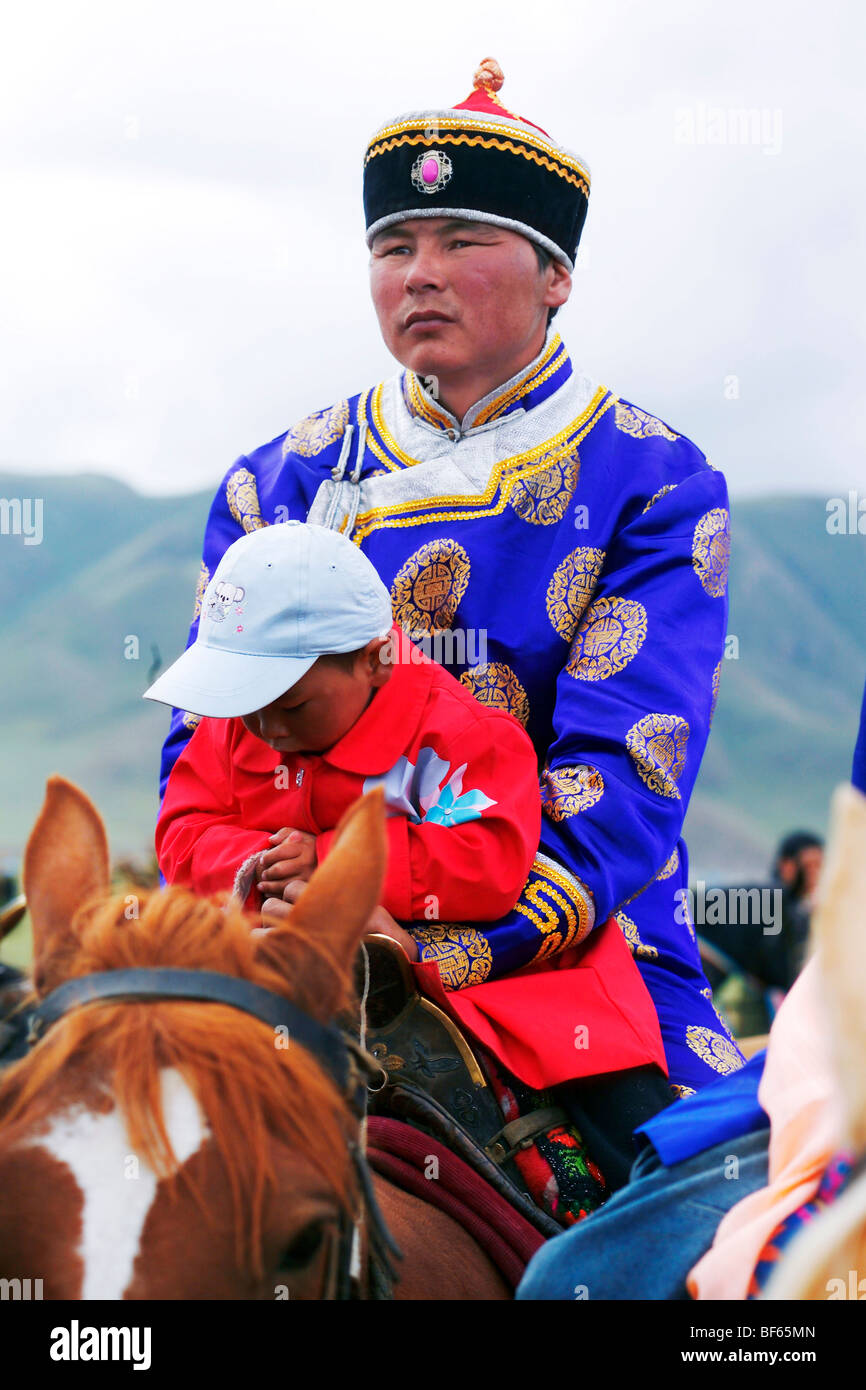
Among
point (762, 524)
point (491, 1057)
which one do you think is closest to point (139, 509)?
point (762, 524)

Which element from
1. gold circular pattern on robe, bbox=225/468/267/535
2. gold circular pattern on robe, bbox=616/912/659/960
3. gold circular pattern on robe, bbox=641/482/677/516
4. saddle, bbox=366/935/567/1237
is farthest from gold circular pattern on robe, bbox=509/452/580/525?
saddle, bbox=366/935/567/1237

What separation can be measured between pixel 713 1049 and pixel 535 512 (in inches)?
41.8

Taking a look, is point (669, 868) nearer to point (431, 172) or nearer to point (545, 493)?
point (545, 493)

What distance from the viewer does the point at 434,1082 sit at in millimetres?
2193

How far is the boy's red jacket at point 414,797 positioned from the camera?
7.15 ft

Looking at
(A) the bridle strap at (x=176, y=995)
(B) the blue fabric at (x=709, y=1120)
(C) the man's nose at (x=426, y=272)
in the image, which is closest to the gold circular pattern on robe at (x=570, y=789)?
(B) the blue fabric at (x=709, y=1120)

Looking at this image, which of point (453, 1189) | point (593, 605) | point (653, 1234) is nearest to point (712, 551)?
point (593, 605)

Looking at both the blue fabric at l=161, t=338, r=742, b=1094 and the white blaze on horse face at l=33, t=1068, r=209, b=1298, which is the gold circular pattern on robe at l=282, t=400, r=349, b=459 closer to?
the blue fabric at l=161, t=338, r=742, b=1094

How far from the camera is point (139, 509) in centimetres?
2348

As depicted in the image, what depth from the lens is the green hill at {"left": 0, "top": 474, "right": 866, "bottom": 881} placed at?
17.7 meters

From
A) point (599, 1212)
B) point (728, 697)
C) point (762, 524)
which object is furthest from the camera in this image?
point (762, 524)

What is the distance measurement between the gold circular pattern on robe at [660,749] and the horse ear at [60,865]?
1.20 metres

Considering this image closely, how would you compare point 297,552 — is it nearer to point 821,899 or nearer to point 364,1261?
point 364,1261

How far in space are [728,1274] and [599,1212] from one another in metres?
0.29
